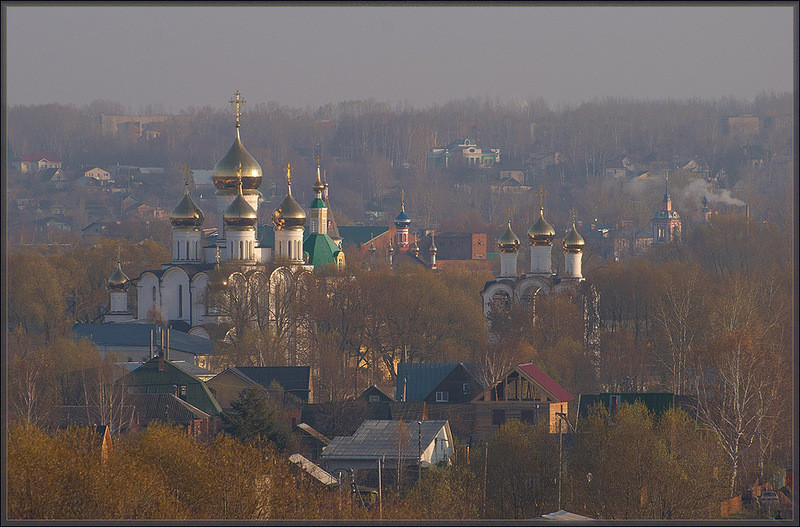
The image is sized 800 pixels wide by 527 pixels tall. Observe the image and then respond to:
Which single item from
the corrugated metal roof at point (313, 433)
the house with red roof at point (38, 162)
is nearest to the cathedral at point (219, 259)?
the corrugated metal roof at point (313, 433)

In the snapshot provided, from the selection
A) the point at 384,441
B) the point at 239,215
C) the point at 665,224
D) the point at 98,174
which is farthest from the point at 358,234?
the point at 384,441

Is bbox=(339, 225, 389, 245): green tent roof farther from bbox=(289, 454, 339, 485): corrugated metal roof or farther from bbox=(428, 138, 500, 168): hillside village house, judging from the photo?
bbox=(289, 454, 339, 485): corrugated metal roof

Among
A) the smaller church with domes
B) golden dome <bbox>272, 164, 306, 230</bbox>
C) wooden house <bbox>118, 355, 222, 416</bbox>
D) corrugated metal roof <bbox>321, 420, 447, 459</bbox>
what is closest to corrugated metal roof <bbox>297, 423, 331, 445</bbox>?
corrugated metal roof <bbox>321, 420, 447, 459</bbox>

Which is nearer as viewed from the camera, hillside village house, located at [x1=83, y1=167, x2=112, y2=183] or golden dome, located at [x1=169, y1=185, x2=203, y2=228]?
golden dome, located at [x1=169, y1=185, x2=203, y2=228]

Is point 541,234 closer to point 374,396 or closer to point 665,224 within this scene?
point 374,396

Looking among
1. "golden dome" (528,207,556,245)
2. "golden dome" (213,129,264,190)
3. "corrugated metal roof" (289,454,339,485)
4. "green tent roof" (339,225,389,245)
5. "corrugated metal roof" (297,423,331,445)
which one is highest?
"golden dome" (213,129,264,190)

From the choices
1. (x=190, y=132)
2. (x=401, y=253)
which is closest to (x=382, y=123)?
(x=190, y=132)

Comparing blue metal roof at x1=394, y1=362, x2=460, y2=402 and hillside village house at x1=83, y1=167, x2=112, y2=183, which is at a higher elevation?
hillside village house at x1=83, y1=167, x2=112, y2=183
